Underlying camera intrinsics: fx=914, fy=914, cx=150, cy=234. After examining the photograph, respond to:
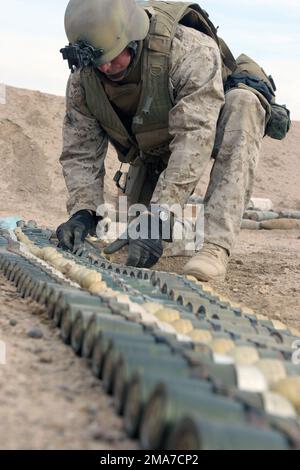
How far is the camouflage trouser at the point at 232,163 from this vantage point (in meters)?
6.52

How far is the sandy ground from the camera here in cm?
243

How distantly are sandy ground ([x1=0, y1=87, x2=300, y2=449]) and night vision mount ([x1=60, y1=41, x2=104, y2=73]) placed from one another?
1.64 metres

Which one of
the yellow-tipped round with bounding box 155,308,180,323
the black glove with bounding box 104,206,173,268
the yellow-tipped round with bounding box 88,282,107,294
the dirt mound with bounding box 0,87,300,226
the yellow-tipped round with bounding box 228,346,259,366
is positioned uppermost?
the yellow-tipped round with bounding box 228,346,259,366

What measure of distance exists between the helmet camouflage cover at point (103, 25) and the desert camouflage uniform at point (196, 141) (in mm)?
416

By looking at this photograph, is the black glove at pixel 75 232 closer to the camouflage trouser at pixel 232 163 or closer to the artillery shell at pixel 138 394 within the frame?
the camouflage trouser at pixel 232 163

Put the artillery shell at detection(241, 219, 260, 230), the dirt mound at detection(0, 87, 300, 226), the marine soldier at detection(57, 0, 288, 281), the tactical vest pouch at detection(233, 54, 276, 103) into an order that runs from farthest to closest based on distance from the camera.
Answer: the dirt mound at detection(0, 87, 300, 226), the artillery shell at detection(241, 219, 260, 230), the tactical vest pouch at detection(233, 54, 276, 103), the marine soldier at detection(57, 0, 288, 281)

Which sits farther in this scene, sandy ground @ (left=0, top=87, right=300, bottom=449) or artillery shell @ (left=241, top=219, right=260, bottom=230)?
artillery shell @ (left=241, top=219, right=260, bottom=230)

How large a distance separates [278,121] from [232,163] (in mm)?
814

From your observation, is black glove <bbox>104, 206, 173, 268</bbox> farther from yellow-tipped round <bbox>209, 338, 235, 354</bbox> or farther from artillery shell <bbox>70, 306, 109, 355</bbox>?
yellow-tipped round <bbox>209, 338, 235, 354</bbox>

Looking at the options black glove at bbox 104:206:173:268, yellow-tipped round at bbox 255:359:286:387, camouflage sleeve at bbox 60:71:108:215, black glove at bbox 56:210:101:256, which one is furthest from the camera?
camouflage sleeve at bbox 60:71:108:215

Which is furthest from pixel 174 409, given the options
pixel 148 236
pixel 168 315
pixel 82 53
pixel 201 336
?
pixel 82 53

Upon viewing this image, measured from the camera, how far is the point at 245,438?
2.03 m

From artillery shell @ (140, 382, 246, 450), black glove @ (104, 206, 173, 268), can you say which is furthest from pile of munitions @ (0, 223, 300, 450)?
black glove @ (104, 206, 173, 268)
